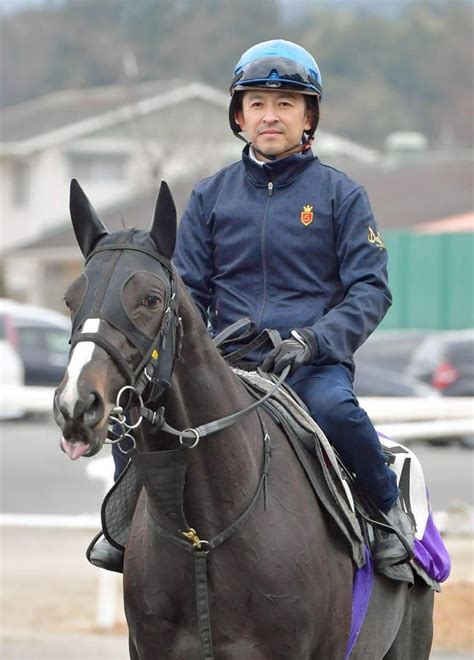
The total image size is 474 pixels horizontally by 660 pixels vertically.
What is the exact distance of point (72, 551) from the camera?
12.5m

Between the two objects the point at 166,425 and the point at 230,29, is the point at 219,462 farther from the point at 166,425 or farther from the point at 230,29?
the point at 230,29

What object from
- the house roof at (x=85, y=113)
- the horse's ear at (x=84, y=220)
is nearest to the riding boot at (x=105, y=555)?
the horse's ear at (x=84, y=220)

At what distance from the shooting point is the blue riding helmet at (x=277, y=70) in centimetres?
569

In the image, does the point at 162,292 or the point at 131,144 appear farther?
the point at 131,144

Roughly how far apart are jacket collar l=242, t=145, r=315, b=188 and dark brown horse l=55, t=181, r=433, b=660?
959 millimetres

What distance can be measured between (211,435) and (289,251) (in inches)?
37.9

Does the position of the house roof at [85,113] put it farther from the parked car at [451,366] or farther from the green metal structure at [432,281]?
the parked car at [451,366]

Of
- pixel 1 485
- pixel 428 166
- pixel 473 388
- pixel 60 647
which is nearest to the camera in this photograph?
pixel 60 647

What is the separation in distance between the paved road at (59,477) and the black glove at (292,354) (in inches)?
278

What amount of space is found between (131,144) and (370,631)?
49.5 meters

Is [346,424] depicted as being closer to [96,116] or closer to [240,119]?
[240,119]

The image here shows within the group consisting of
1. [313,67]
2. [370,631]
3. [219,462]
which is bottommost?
[370,631]

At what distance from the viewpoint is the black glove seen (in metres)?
5.30

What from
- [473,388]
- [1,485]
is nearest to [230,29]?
[473,388]
